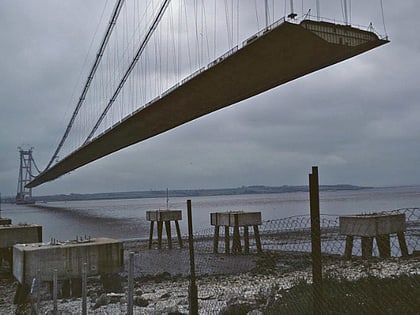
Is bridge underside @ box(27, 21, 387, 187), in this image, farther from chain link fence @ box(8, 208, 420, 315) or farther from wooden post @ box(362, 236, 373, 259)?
wooden post @ box(362, 236, 373, 259)

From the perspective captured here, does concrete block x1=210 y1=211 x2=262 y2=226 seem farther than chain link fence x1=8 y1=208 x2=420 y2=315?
Yes

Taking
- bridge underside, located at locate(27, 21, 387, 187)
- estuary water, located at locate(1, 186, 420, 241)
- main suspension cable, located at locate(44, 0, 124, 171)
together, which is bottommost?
estuary water, located at locate(1, 186, 420, 241)

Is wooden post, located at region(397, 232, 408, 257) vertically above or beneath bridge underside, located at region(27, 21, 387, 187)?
beneath

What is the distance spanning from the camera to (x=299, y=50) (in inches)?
822

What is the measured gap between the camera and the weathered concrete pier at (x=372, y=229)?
60.4 ft

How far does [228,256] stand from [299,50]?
10.4m

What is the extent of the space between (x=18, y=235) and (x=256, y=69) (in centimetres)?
1268

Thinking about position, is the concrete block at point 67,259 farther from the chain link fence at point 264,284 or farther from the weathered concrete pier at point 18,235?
the weathered concrete pier at point 18,235

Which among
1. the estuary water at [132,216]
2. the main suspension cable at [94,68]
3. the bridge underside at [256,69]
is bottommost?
the estuary water at [132,216]

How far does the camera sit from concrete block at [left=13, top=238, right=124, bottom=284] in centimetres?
1211

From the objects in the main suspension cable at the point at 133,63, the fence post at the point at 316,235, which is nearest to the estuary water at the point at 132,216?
the main suspension cable at the point at 133,63

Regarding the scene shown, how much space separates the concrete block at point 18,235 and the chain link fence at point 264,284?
3.52 metres

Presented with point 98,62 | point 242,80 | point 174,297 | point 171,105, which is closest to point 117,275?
point 174,297

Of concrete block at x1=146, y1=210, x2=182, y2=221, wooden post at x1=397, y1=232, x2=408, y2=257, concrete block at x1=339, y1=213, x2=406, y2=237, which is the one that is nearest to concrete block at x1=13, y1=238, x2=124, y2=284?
concrete block at x1=339, y1=213, x2=406, y2=237
